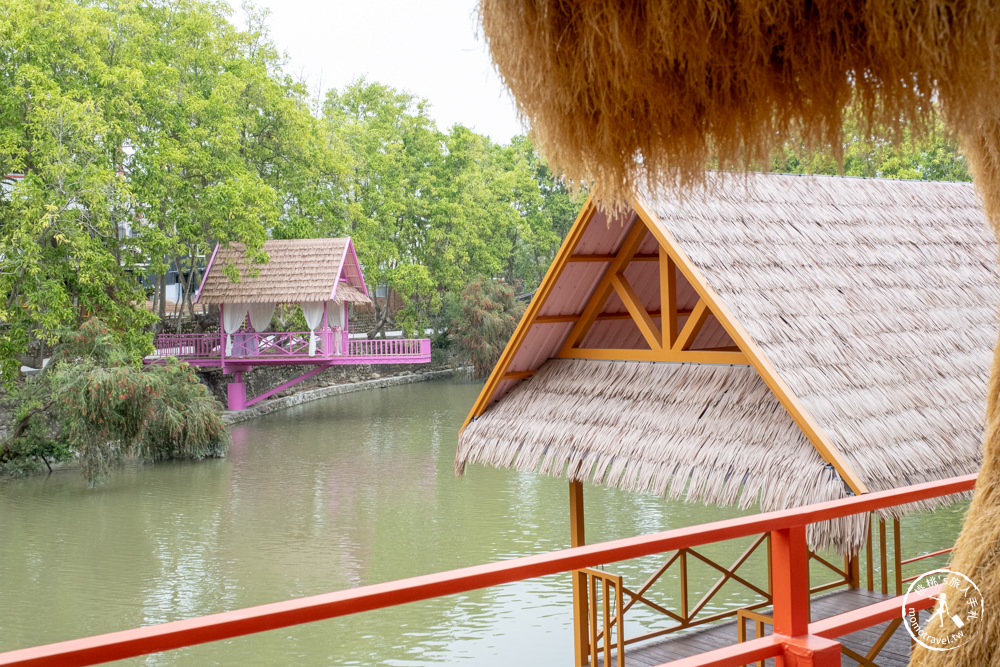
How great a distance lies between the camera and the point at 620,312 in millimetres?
6648

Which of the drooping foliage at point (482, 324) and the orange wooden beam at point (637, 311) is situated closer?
the orange wooden beam at point (637, 311)

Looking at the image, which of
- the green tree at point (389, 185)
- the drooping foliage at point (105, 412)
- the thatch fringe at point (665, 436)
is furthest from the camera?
the green tree at point (389, 185)

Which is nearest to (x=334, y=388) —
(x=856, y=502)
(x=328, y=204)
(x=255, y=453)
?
(x=328, y=204)

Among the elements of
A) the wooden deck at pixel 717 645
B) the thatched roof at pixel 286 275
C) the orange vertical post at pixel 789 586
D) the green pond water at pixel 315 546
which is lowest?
→ the green pond water at pixel 315 546

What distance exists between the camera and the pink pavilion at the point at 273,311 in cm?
2062

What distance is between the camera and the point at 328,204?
81.9ft

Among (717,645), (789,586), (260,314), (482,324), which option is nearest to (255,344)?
(260,314)

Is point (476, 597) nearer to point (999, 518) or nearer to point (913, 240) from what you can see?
point (913, 240)

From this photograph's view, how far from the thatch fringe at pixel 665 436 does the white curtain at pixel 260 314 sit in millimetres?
15487

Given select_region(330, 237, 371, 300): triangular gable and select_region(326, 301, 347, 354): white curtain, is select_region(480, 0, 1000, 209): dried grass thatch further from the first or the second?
select_region(326, 301, 347, 354): white curtain

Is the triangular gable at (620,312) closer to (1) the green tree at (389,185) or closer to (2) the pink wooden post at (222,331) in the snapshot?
(2) the pink wooden post at (222,331)

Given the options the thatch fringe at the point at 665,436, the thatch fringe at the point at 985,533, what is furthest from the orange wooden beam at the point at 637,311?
the thatch fringe at the point at 985,533

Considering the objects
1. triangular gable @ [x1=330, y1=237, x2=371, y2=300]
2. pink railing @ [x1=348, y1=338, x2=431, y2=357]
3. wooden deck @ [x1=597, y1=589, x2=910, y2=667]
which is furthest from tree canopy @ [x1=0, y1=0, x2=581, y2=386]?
wooden deck @ [x1=597, y1=589, x2=910, y2=667]

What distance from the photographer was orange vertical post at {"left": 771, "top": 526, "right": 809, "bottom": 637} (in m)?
2.23
